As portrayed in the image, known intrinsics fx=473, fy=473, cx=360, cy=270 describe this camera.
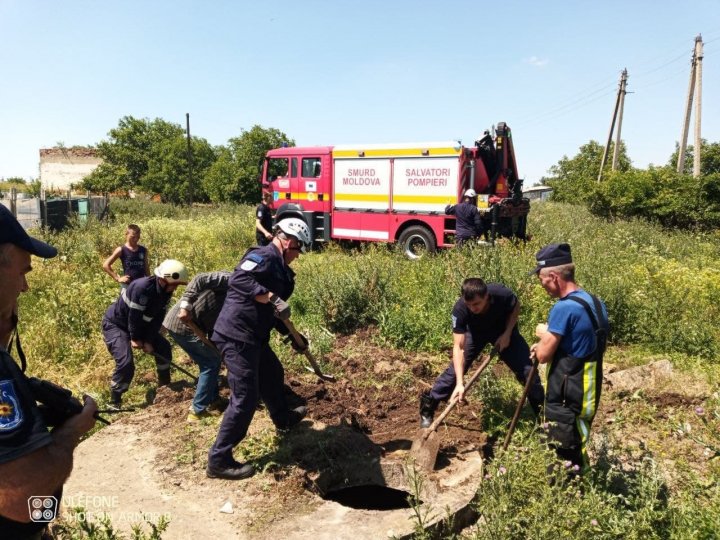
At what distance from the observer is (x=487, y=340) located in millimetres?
3932

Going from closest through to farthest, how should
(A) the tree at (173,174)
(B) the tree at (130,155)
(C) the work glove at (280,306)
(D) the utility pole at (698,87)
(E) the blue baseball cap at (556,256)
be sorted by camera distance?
1. (E) the blue baseball cap at (556,256)
2. (C) the work glove at (280,306)
3. (D) the utility pole at (698,87)
4. (A) the tree at (173,174)
5. (B) the tree at (130,155)

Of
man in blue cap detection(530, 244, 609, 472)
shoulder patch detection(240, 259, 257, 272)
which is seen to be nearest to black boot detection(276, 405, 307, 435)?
shoulder patch detection(240, 259, 257, 272)

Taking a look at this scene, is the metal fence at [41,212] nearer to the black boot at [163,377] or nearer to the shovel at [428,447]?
the black boot at [163,377]

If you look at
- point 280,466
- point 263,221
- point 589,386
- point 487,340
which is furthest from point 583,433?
point 263,221

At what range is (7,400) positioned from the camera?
138cm

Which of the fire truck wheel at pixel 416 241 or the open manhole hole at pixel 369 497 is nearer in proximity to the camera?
the open manhole hole at pixel 369 497

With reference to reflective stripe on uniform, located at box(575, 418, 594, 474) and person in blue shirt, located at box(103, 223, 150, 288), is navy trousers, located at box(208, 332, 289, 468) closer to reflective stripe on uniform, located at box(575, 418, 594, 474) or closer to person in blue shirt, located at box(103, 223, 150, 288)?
reflective stripe on uniform, located at box(575, 418, 594, 474)

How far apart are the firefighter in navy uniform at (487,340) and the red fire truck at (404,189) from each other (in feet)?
19.1

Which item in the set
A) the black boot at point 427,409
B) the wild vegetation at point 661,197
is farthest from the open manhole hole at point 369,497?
the wild vegetation at point 661,197

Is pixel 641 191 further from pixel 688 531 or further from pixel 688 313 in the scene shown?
pixel 688 531

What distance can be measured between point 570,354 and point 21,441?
258 centimetres

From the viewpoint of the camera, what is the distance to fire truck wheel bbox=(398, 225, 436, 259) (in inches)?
410

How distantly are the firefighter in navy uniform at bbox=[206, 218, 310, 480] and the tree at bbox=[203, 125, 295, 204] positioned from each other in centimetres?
2548

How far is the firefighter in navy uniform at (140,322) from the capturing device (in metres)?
4.46
